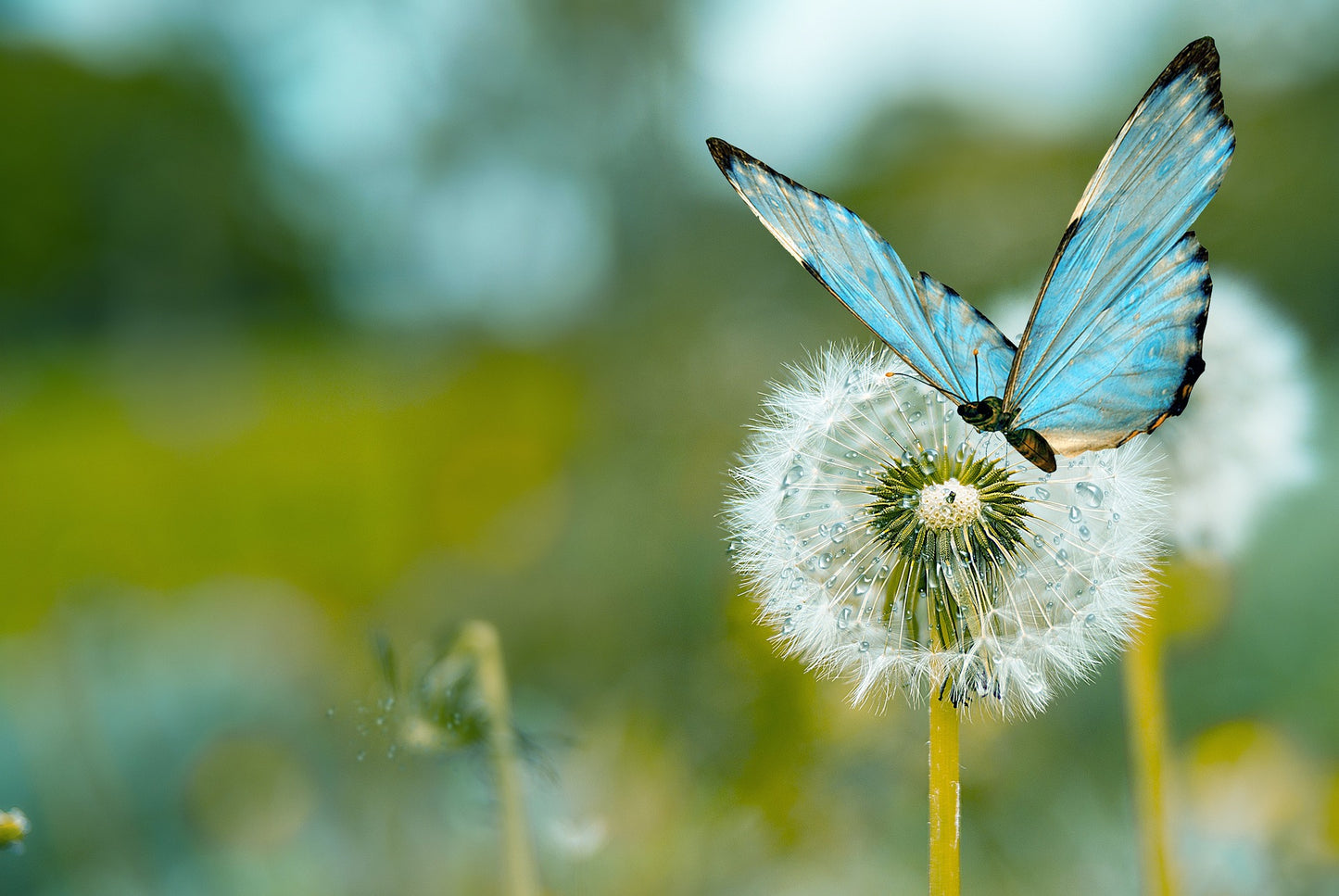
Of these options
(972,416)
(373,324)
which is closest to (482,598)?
(972,416)

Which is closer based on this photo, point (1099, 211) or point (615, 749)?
point (1099, 211)

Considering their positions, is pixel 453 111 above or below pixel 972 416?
above

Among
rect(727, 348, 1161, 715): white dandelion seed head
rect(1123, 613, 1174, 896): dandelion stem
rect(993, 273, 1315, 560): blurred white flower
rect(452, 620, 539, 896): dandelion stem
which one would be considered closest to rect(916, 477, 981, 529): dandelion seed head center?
rect(727, 348, 1161, 715): white dandelion seed head

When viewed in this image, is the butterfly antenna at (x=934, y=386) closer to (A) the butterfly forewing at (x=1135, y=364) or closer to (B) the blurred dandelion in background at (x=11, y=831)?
(A) the butterfly forewing at (x=1135, y=364)

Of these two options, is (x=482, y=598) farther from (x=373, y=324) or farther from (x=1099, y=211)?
(x=373, y=324)

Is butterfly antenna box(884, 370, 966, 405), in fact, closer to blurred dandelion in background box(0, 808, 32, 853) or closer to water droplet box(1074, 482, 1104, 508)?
water droplet box(1074, 482, 1104, 508)

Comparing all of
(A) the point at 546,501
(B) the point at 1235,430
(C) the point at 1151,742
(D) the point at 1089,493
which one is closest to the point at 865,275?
(D) the point at 1089,493
